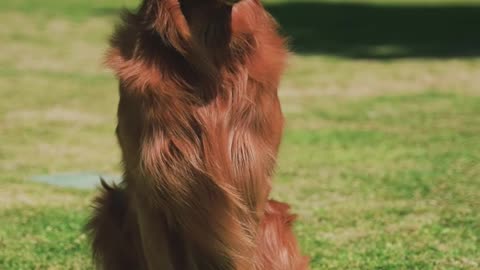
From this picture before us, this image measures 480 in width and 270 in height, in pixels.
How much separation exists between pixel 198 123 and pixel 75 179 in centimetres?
477

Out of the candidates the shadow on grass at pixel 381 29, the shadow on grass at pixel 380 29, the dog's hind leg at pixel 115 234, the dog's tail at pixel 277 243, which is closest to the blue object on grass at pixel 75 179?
the dog's hind leg at pixel 115 234

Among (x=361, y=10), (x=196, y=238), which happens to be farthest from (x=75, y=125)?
(x=361, y=10)

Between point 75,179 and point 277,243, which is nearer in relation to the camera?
point 277,243

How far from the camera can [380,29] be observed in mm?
22469

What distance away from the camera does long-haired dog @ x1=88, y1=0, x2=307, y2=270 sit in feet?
13.5

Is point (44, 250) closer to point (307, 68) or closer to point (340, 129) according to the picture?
point (340, 129)

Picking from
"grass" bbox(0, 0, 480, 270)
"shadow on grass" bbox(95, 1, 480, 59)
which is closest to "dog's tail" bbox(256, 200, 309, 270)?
"grass" bbox(0, 0, 480, 270)

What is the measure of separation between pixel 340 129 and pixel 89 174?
3194mm

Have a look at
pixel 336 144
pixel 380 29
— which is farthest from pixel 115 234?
pixel 380 29

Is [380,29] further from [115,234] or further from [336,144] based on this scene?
[115,234]

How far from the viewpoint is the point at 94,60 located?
18.0m

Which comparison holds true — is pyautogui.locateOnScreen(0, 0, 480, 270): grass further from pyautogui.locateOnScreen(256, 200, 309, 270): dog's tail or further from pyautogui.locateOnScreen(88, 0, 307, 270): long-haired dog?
pyautogui.locateOnScreen(88, 0, 307, 270): long-haired dog

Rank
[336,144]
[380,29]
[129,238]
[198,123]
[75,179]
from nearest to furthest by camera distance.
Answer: [198,123], [129,238], [75,179], [336,144], [380,29]

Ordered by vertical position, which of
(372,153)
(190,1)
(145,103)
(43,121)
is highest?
(190,1)
